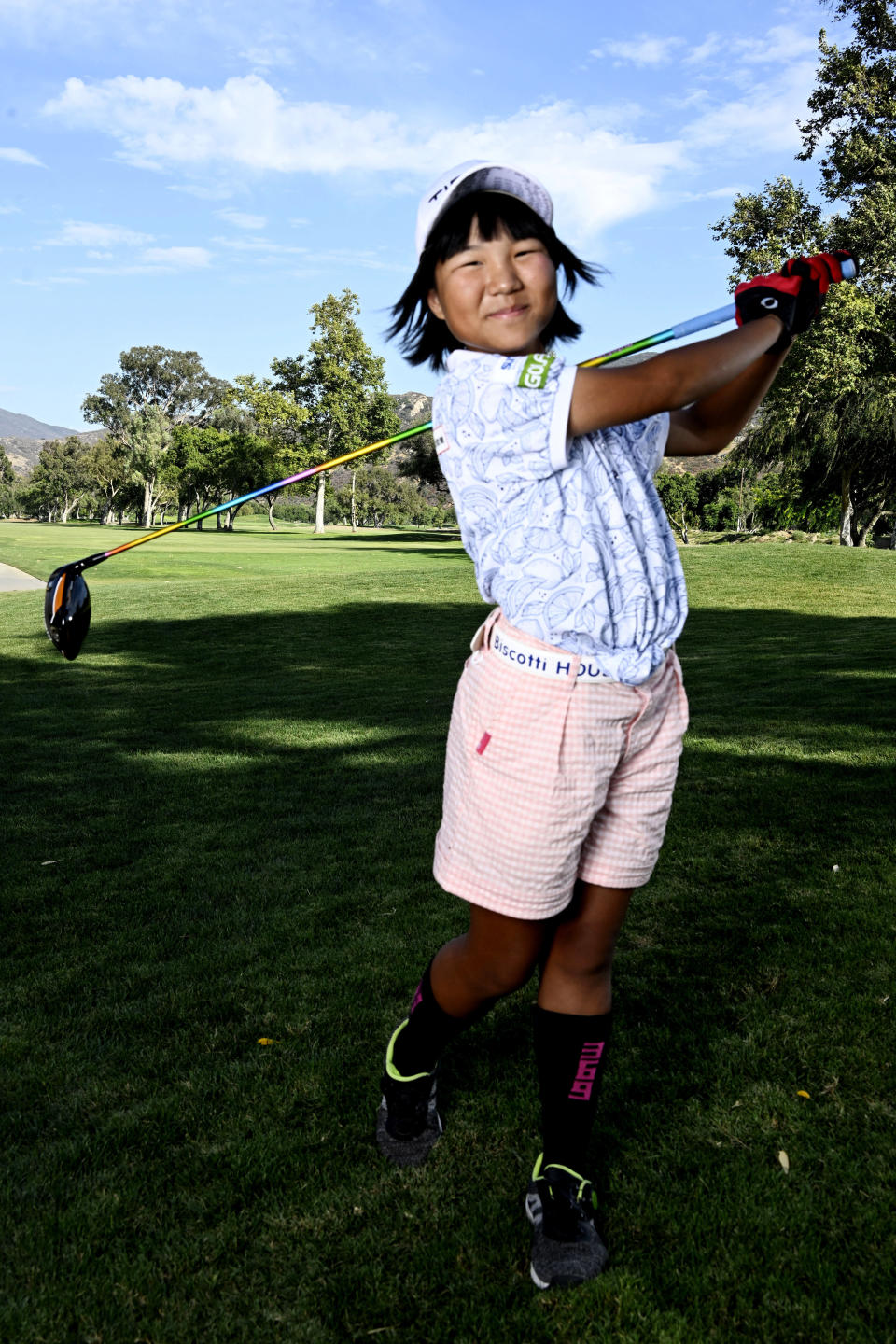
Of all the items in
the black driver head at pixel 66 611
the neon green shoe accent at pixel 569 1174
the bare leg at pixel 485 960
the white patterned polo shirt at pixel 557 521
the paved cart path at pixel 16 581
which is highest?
the white patterned polo shirt at pixel 557 521

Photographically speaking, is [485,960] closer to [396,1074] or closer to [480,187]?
[396,1074]

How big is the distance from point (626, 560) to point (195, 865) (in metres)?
3.36

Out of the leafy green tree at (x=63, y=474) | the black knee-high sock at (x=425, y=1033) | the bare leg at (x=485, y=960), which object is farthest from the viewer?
the leafy green tree at (x=63, y=474)

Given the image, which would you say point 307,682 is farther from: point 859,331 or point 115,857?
point 859,331

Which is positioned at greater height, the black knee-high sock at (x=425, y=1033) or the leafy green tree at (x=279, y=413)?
the leafy green tree at (x=279, y=413)

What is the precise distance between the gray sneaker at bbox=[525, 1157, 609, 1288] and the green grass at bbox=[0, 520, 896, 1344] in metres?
0.04

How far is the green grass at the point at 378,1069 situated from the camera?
1.99m

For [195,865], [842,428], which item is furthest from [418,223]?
[842,428]

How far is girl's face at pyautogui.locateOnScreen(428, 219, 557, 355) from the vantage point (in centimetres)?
203

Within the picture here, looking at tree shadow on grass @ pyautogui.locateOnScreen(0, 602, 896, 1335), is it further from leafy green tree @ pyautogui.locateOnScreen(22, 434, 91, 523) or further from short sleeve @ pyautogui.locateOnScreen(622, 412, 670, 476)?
leafy green tree @ pyautogui.locateOnScreen(22, 434, 91, 523)

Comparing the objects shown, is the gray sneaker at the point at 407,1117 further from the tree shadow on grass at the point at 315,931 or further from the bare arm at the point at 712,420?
the bare arm at the point at 712,420

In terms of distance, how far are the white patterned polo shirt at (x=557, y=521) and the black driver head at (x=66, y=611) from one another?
153 centimetres

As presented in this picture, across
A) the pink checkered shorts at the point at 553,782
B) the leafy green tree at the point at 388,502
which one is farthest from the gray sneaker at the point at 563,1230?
the leafy green tree at the point at 388,502

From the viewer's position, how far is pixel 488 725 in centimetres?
204
